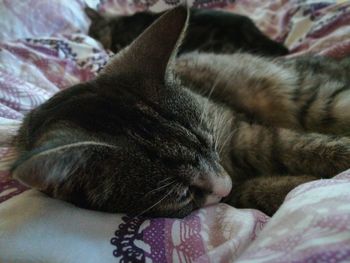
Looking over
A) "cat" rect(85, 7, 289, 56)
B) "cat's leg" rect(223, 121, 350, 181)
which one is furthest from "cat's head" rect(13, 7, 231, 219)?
"cat" rect(85, 7, 289, 56)

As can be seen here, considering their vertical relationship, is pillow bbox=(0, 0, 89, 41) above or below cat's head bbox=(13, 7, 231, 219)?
below

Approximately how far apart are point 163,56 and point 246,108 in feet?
1.53

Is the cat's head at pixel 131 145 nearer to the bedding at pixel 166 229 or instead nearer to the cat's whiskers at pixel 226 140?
the bedding at pixel 166 229

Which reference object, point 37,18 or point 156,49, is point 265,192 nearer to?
point 156,49

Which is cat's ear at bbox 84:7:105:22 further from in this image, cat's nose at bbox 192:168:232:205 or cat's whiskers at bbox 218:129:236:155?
cat's nose at bbox 192:168:232:205

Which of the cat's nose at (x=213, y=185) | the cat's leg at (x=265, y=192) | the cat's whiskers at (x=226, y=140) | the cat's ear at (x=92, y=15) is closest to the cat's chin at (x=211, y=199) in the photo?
the cat's nose at (x=213, y=185)

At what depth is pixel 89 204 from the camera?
0.81m

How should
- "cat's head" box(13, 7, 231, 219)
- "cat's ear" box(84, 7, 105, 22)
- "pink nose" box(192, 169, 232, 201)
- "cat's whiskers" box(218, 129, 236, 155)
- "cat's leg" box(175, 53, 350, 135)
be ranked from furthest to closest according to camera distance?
"cat's ear" box(84, 7, 105, 22), "cat's leg" box(175, 53, 350, 135), "cat's whiskers" box(218, 129, 236, 155), "pink nose" box(192, 169, 232, 201), "cat's head" box(13, 7, 231, 219)

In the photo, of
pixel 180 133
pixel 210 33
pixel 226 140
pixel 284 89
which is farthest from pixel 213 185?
pixel 210 33

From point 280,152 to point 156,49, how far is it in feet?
1.42

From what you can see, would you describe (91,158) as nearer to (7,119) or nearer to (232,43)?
(7,119)

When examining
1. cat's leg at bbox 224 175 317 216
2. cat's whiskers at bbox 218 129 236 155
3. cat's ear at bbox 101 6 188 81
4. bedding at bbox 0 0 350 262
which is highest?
cat's ear at bbox 101 6 188 81

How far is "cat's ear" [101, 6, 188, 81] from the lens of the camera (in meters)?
0.98

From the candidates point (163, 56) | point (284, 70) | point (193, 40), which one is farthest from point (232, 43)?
point (163, 56)
